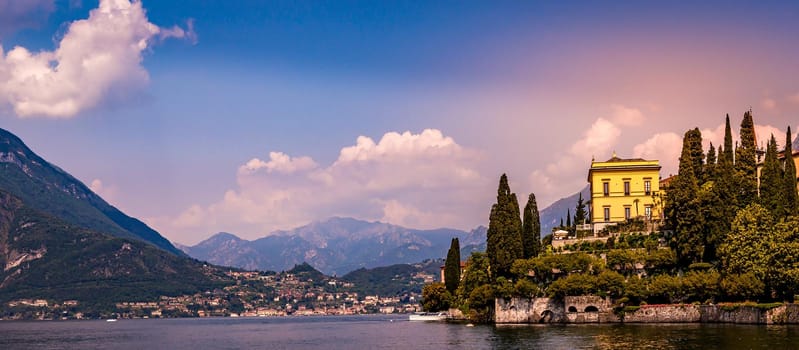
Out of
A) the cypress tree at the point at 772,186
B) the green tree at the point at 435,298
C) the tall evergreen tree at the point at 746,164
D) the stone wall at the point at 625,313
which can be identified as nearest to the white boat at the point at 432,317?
the green tree at the point at 435,298

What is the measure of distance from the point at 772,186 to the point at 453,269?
52612mm

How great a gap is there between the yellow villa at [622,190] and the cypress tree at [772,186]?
19.1 metres

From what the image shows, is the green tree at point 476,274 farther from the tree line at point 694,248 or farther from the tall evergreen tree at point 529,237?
the tall evergreen tree at point 529,237

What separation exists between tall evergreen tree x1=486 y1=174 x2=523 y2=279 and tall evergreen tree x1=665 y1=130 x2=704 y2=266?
16.2 meters

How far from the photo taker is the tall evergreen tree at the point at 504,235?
330 ft

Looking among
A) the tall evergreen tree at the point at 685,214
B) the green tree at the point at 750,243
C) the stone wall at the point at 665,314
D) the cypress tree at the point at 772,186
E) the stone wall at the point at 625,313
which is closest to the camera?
the stone wall at the point at 625,313

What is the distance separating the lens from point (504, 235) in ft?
331

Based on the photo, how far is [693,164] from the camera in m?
97.4

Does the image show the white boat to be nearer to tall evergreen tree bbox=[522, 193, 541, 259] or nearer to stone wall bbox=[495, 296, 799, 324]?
tall evergreen tree bbox=[522, 193, 541, 259]

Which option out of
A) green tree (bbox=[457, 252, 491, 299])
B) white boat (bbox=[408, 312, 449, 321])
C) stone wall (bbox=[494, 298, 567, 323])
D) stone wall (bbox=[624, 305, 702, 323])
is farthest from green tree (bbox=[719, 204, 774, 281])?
white boat (bbox=[408, 312, 449, 321])

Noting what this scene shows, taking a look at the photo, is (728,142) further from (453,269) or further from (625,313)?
(453,269)

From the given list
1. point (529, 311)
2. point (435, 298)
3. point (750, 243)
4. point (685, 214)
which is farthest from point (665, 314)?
point (435, 298)

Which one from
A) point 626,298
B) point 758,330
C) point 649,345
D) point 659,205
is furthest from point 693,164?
point 649,345

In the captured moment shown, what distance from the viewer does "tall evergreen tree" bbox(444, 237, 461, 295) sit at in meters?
129
